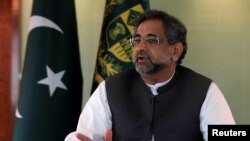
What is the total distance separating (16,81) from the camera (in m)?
3.45

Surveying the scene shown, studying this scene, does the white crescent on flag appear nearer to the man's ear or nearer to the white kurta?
the white kurta

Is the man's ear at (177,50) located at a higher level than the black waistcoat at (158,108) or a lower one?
higher

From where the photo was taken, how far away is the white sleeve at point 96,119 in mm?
1755

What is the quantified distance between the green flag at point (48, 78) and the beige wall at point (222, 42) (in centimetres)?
61

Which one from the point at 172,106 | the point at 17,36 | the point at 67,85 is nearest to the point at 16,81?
the point at 17,36

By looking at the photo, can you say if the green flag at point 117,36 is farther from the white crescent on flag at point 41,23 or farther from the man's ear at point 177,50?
the man's ear at point 177,50

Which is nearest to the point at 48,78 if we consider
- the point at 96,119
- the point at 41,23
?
the point at 41,23

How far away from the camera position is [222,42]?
316 centimetres

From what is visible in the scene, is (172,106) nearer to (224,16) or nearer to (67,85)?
(67,85)

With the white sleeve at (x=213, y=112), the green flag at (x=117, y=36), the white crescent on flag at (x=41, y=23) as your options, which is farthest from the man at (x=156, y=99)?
the white crescent on flag at (x=41, y=23)

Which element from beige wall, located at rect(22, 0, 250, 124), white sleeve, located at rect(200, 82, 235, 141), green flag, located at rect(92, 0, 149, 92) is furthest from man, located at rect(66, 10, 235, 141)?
beige wall, located at rect(22, 0, 250, 124)

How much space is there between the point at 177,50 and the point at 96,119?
1.69 ft

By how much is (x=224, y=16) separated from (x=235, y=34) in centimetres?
17

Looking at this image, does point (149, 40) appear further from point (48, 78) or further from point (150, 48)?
point (48, 78)
